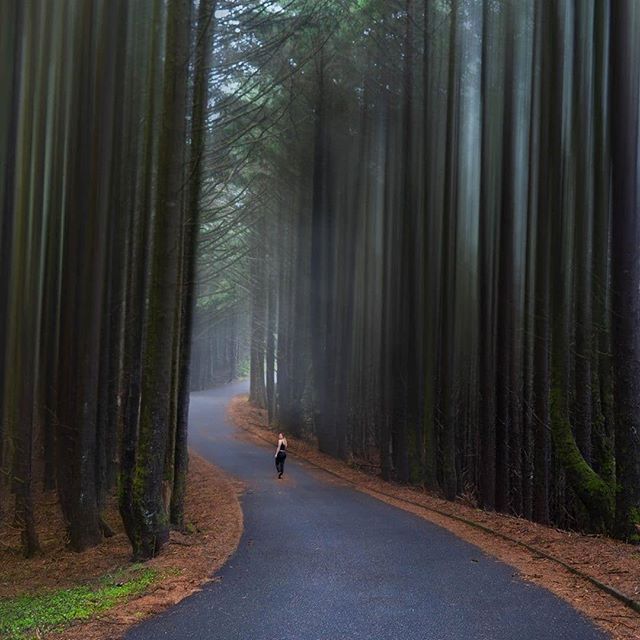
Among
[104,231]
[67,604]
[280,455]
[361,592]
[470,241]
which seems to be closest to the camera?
[67,604]

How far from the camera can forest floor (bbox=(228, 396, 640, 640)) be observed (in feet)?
20.9

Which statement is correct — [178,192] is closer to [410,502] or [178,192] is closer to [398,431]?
[410,502]

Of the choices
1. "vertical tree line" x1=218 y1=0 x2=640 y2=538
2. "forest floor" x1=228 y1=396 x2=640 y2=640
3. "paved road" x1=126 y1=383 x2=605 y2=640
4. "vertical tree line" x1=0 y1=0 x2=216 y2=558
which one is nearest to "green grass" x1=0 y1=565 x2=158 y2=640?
"paved road" x1=126 y1=383 x2=605 y2=640

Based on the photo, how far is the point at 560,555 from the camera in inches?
334

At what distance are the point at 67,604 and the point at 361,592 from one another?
9.80ft

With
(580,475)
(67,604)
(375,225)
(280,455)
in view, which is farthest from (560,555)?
(375,225)

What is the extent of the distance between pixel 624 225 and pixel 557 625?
5255 mm

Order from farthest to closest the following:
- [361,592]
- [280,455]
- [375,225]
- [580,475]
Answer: [375,225]
[280,455]
[580,475]
[361,592]

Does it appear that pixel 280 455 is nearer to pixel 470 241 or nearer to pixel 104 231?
pixel 470 241

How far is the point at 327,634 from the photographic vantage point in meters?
5.77

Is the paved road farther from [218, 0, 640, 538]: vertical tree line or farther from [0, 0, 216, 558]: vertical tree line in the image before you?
[218, 0, 640, 538]: vertical tree line

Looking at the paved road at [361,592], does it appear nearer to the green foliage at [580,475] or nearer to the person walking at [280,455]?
the green foliage at [580,475]

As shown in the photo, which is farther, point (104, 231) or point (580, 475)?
point (104, 231)

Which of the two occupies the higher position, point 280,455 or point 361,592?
point 361,592
